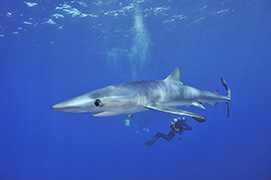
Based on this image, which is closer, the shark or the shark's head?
the shark's head

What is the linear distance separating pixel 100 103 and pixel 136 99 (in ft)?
3.33

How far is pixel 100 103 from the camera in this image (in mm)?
2969

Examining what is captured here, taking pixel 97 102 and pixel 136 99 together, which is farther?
pixel 136 99

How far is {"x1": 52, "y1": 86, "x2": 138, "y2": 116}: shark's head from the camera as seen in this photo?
2689 mm

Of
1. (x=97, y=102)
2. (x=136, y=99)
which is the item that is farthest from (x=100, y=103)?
(x=136, y=99)

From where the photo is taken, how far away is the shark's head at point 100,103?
2689 millimetres

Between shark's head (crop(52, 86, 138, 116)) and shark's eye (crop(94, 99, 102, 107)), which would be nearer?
shark's head (crop(52, 86, 138, 116))

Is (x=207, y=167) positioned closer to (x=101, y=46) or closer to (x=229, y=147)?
(x=229, y=147)

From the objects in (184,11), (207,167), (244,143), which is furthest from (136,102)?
(244,143)

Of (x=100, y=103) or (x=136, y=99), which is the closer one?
(x=100, y=103)

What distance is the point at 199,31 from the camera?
31391 millimetres

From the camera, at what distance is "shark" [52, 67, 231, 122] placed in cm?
282

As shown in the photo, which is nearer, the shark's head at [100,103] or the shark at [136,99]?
the shark's head at [100,103]

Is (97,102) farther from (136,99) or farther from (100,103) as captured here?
(136,99)
